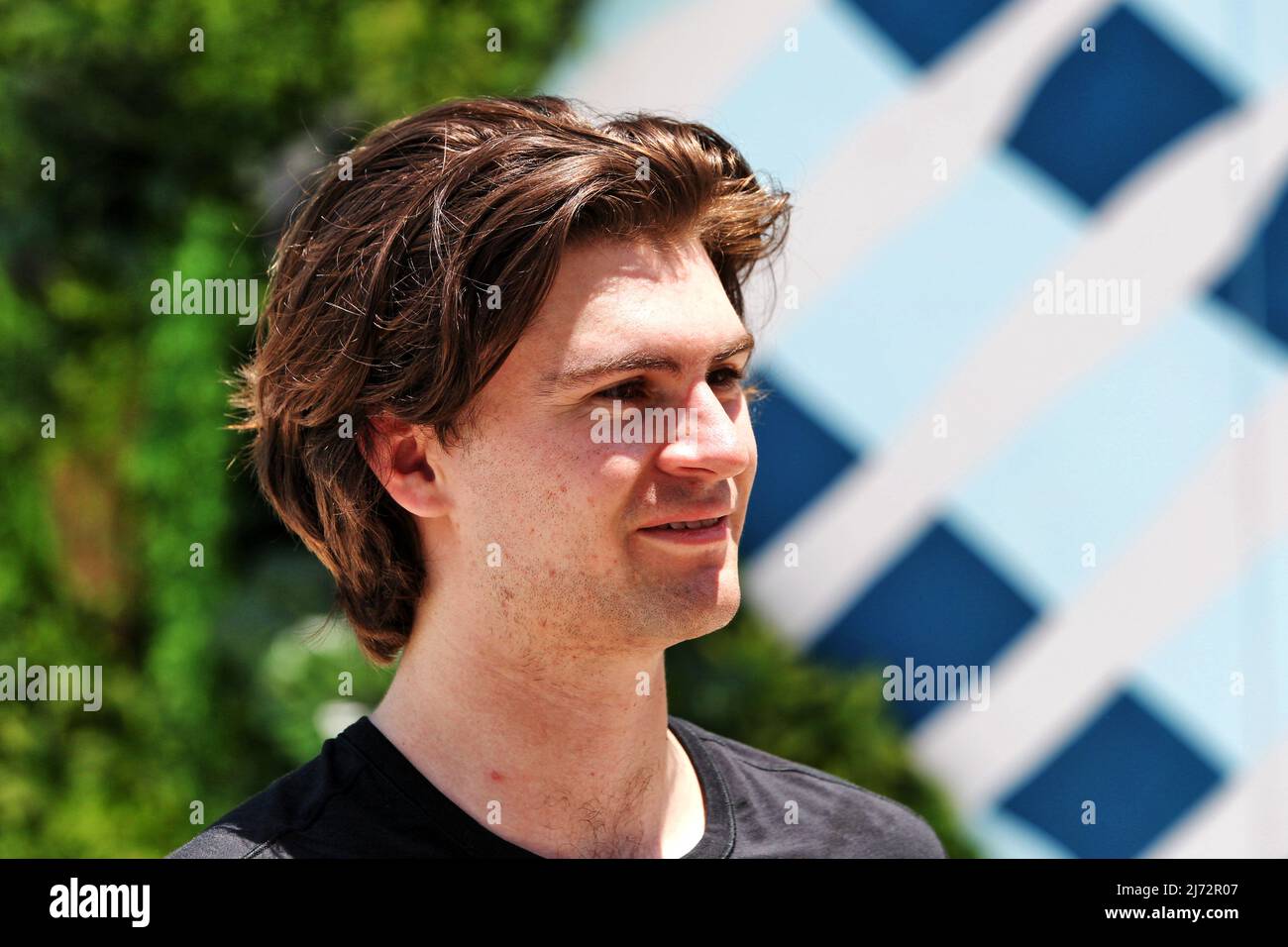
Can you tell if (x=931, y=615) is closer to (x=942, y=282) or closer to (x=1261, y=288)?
(x=942, y=282)

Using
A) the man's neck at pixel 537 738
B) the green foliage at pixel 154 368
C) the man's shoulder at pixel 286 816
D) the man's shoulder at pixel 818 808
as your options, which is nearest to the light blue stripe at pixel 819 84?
the green foliage at pixel 154 368

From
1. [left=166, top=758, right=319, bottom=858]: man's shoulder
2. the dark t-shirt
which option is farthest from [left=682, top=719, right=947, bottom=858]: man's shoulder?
[left=166, top=758, right=319, bottom=858]: man's shoulder

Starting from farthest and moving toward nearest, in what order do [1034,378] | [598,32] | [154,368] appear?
[154,368] < [598,32] < [1034,378]

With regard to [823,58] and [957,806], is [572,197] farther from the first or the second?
[957,806]

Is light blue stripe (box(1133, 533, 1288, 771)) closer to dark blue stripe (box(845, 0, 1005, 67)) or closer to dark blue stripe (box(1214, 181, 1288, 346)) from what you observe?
dark blue stripe (box(1214, 181, 1288, 346))

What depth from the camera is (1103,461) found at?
4660 mm

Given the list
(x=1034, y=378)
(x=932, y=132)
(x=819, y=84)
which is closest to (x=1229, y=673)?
(x=1034, y=378)

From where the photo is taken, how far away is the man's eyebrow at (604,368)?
2027 millimetres

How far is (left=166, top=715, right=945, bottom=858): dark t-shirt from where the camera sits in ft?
6.64

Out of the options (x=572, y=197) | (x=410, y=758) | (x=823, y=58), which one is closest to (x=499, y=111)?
(x=572, y=197)

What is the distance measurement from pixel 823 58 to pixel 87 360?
9.68 ft

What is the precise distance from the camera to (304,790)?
2119 mm

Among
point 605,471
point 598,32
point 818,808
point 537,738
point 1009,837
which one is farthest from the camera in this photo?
point 598,32

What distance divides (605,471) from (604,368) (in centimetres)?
15
